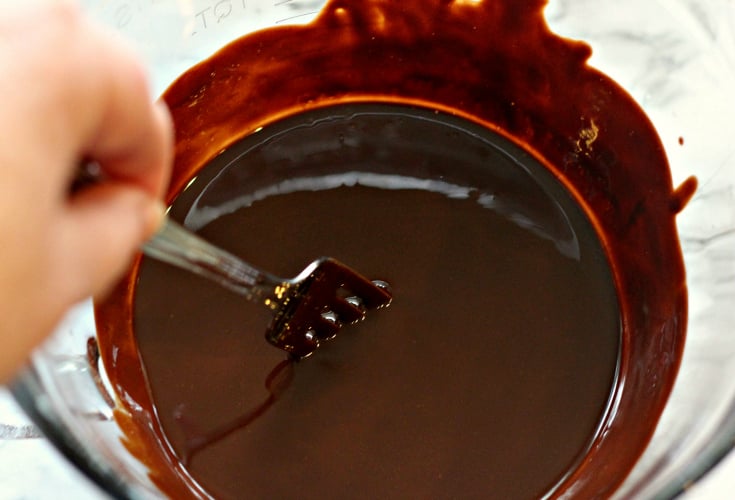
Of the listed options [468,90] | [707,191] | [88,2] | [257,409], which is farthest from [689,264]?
[88,2]

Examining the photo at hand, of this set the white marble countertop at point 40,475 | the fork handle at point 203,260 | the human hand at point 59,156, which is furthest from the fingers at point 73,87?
the white marble countertop at point 40,475

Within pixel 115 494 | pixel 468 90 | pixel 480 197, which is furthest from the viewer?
pixel 468 90

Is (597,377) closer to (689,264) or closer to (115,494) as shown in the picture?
(689,264)

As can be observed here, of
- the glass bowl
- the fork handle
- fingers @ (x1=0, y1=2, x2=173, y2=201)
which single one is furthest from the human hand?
the glass bowl

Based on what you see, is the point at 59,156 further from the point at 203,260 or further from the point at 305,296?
the point at 305,296

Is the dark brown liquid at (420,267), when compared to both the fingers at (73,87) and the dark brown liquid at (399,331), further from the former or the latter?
the fingers at (73,87)

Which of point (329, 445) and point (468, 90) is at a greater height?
point (468, 90)
